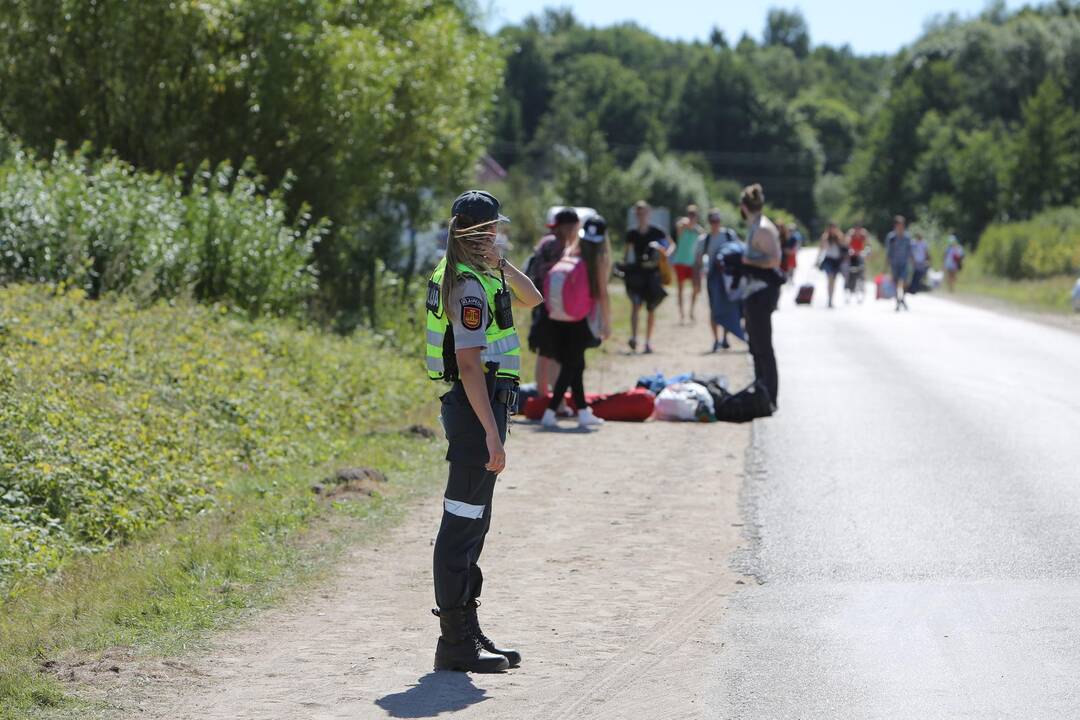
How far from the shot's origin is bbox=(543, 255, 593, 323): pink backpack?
40.5ft

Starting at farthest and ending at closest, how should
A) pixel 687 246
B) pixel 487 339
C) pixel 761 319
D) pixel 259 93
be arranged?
pixel 687 246 → pixel 259 93 → pixel 761 319 → pixel 487 339

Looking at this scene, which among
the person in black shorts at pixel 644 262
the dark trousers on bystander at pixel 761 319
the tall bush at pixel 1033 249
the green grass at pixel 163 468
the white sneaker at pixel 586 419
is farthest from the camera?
the tall bush at pixel 1033 249

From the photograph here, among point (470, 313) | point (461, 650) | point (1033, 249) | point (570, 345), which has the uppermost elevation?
point (1033, 249)

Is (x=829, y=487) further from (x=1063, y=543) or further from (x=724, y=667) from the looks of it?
(x=724, y=667)

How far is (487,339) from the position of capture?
5.71 meters

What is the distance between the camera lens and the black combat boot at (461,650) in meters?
5.77

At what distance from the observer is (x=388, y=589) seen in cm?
729

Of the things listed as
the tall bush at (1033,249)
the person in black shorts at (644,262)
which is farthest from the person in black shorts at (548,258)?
the tall bush at (1033,249)

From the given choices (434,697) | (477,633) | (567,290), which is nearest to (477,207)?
(477,633)

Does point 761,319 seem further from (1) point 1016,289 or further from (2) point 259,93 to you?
(1) point 1016,289

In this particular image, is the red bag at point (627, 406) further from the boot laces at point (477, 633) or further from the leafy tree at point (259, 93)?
the leafy tree at point (259, 93)

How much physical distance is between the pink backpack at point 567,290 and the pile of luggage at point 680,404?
44.3 inches

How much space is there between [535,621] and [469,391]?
1447mm

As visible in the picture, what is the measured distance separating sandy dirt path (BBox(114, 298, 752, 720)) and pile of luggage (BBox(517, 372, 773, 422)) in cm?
245
